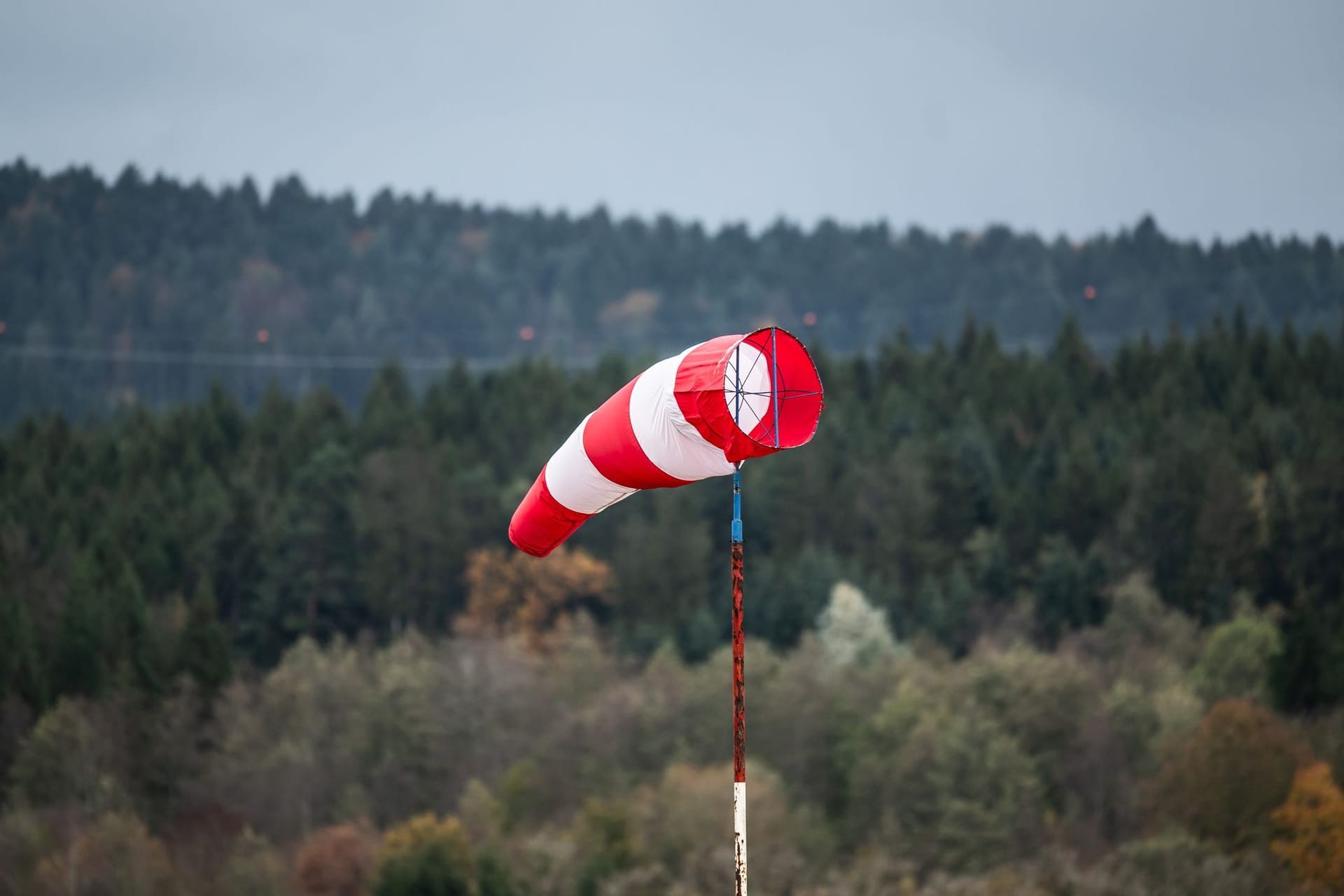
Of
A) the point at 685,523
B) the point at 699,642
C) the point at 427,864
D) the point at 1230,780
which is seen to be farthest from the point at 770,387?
the point at 685,523

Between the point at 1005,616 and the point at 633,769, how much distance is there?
3140cm

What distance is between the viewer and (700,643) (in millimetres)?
113375

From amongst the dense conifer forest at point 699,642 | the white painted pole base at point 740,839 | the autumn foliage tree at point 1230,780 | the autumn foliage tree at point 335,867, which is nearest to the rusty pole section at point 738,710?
the white painted pole base at point 740,839

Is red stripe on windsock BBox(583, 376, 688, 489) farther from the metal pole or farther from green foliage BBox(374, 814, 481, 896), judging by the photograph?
green foliage BBox(374, 814, 481, 896)

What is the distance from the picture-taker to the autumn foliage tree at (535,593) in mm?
118312

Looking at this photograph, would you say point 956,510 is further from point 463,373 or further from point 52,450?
point 52,450

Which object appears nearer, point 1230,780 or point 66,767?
point 1230,780

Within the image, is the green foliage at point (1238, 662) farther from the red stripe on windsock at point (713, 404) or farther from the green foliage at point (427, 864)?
the red stripe on windsock at point (713, 404)

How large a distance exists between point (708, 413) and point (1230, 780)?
59314 millimetres

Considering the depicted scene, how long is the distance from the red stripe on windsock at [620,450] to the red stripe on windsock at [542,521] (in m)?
0.96

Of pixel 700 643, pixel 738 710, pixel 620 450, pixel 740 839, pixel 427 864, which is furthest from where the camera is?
pixel 700 643

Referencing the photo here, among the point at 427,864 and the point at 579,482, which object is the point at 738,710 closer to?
the point at 579,482

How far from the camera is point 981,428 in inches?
5413

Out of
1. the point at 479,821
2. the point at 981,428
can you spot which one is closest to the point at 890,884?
the point at 479,821
